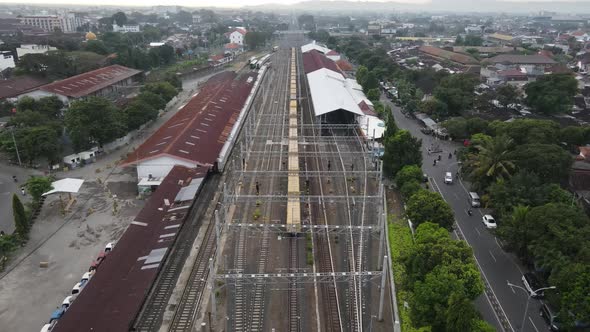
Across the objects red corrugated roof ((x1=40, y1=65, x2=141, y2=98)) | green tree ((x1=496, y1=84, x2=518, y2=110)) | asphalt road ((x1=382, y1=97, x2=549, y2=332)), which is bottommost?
asphalt road ((x1=382, y1=97, x2=549, y2=332))

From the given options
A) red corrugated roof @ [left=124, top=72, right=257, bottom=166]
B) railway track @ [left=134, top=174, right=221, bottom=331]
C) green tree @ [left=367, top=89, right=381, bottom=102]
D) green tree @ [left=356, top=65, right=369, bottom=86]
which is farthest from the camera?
green tree @ [left=356, top=65, right=369, bottom=86]

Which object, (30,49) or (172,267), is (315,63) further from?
(172,267)

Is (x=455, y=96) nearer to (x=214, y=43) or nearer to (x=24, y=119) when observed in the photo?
(x=24, y=119)

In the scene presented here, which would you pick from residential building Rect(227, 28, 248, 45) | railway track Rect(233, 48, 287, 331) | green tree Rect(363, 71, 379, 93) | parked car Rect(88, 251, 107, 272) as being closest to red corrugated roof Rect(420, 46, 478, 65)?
green tree Rect(363, 71, 379, 93)

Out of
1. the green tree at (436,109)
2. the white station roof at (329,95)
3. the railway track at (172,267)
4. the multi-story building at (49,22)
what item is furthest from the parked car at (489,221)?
the multi-story building at (49,22)

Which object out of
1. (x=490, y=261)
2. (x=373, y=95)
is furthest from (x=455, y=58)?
(x=490, y=261)

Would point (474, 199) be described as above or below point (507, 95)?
below

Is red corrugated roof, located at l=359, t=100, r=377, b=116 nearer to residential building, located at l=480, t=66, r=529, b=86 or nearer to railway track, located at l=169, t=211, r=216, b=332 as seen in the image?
residential building, located at l=480, t=66, r=529, b=86
